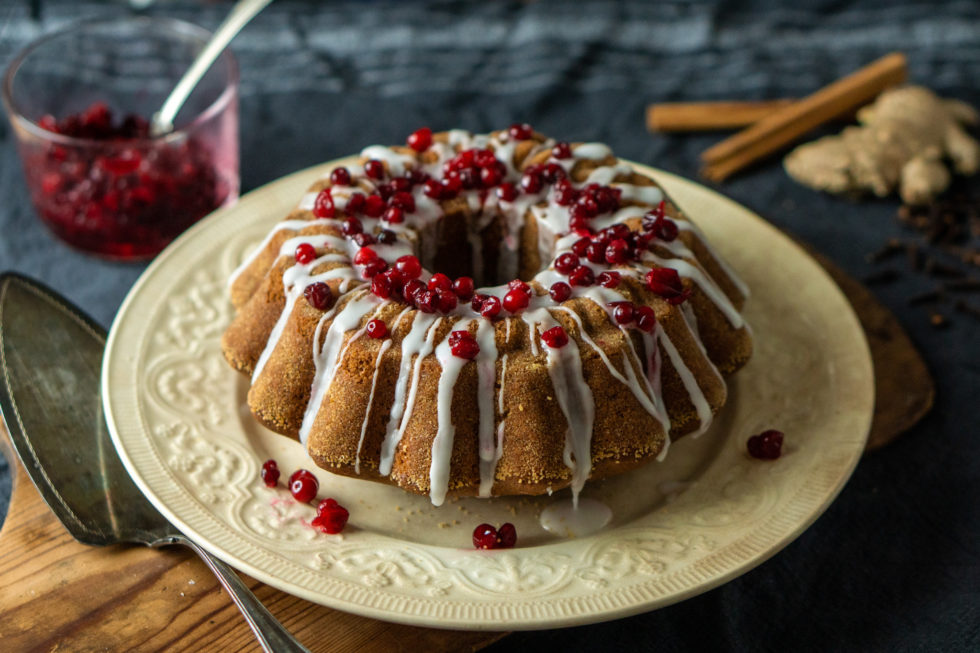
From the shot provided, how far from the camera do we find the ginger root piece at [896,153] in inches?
129

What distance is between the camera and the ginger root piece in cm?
328

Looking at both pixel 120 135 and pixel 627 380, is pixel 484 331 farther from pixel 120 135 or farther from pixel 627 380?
pixel 120 135

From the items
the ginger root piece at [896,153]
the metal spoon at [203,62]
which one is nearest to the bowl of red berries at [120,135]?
the metal spoon at [203,62]

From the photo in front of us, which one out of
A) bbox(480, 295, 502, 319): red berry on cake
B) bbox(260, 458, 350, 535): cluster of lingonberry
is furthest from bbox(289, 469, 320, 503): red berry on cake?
bbox(480, 295, 502, 319): red berry on cake

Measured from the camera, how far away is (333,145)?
11.8ft

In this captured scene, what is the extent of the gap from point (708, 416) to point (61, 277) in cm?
198

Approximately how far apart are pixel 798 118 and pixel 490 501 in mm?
1938

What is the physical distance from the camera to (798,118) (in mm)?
3488

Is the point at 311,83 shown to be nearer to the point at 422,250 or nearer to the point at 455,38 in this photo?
the point at 455,38

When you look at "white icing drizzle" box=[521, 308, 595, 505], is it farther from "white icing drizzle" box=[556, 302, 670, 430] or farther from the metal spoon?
the metal spoon

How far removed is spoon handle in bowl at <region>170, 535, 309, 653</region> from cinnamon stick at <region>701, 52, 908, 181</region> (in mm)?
2123

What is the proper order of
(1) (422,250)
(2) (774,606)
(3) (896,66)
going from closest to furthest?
(2) (774,606)
(1) (422,250)
(3) (896,66)

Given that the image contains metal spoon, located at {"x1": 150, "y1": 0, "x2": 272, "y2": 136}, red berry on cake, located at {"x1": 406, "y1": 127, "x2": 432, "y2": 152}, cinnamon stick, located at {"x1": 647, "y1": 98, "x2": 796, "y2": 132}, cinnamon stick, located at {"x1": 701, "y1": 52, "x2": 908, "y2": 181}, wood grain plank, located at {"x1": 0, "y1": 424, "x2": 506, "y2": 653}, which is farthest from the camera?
cinnamon stick, located at {"x1": 647, "y1": 98, "x2": 796, "y2": 132}

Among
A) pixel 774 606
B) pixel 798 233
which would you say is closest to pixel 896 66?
pixel 798 233
